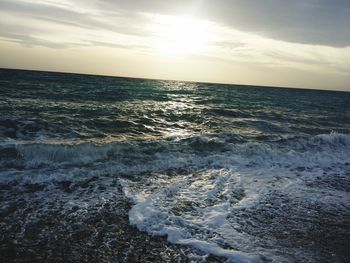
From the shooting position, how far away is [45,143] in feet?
35.1

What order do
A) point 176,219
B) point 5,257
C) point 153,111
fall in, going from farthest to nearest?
point 153,111
point 176,219
point 5,257

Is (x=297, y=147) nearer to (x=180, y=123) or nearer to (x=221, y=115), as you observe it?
(x=180, y=123)

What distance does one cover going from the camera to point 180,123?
59.8 ft

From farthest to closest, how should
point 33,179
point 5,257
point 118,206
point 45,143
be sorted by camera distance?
point 45,143 → point 33,179 → point 118,206 → point 5,257

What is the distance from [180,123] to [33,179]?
36.7 ft

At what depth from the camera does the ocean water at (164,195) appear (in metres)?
5.11

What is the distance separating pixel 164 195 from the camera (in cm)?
741

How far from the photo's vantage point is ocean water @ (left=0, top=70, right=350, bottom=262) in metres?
5.11

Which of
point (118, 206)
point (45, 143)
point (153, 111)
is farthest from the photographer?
point (153, 111)

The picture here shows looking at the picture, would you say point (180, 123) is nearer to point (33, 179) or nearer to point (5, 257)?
point (33, 179)

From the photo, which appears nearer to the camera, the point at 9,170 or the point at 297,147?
the point at 9,170

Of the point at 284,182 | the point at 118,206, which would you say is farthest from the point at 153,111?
the point at 118,206

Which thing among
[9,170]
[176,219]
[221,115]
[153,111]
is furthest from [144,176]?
[221,115]

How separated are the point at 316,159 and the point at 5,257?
38.0 feet
